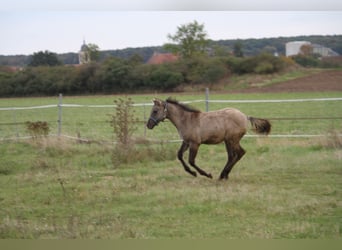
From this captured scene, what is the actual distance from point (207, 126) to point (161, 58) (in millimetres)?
2956

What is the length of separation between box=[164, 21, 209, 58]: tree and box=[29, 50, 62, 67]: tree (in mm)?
1133

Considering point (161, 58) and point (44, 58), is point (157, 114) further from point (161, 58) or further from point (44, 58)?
point (44, 58)

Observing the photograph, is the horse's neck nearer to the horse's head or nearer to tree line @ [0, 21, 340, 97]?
the horse's head

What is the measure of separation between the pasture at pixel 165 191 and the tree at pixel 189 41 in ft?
5.69

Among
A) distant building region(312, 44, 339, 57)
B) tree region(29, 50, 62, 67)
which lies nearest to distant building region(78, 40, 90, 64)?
tree region(29, 50, 62, 67)

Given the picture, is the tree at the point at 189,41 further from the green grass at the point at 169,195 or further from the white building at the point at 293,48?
the green grass at the point at 169,195

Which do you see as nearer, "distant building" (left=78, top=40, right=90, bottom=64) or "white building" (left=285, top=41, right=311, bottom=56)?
"white building" (left=285, top=41, right=311, bottom=56)

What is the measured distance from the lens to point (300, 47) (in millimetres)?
3531

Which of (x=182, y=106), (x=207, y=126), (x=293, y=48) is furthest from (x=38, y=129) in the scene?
(x=293, y=48)

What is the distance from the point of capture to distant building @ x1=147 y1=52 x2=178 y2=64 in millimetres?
4629

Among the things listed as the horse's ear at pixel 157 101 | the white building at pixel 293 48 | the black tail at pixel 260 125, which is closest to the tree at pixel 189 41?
the white building at pixel 293 48

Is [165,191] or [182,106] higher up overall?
[182,106]

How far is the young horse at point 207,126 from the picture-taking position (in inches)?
301

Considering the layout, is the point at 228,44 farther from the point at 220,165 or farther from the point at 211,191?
the point at 220,165
